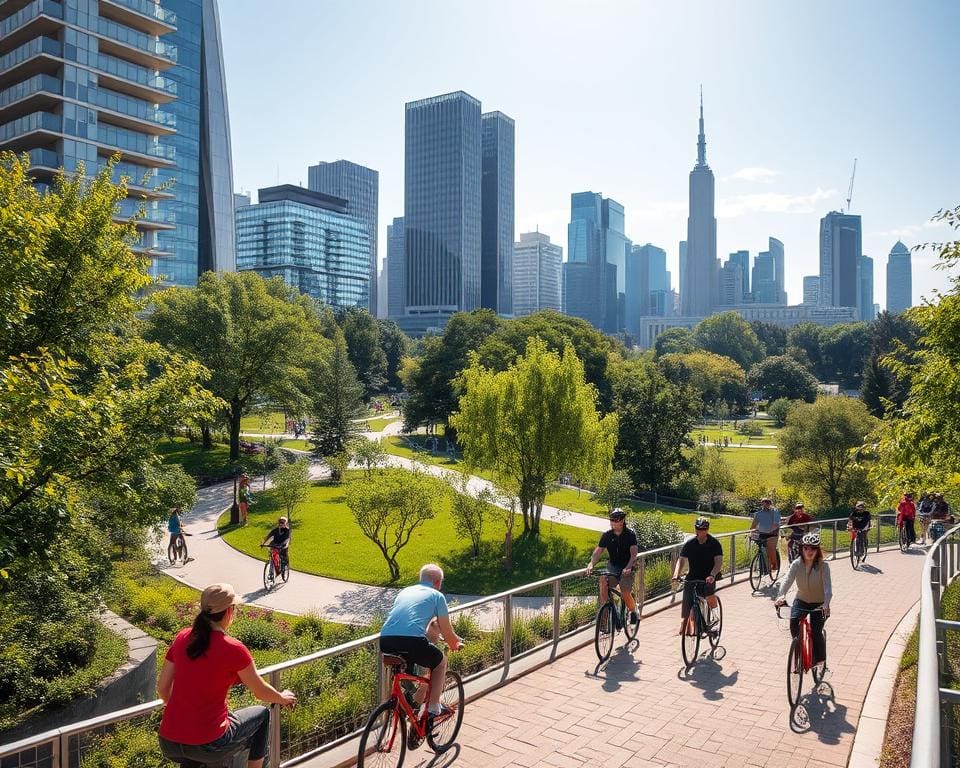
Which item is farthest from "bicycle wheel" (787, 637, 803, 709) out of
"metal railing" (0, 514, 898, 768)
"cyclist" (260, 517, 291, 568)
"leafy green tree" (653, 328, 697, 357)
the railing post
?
"leafy green tree" (653, 328, 697, 357)

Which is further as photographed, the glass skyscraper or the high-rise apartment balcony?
the high-rise apartment balcony

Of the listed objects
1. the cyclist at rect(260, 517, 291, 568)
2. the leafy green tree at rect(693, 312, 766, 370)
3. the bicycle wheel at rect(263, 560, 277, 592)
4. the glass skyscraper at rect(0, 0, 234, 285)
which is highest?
the glass skyscraper at rect(0, 0, 234, 285)

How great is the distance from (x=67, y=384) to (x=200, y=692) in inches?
231

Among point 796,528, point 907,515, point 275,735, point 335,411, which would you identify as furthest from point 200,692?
point 335,411

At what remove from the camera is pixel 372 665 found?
6586 mm

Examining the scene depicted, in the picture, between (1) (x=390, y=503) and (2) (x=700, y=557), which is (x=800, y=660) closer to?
(2) (x=700, y=557)

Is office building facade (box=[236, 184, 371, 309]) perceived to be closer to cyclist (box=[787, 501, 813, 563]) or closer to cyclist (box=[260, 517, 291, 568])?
cyclist (box=[260, 517, 291, 568])

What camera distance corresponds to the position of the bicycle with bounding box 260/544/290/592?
65.7 feet

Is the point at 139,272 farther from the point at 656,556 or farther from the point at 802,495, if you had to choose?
the point at 802,495

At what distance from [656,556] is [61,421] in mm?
9608

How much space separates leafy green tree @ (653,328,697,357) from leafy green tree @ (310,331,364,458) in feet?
329

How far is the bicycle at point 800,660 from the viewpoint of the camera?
7.37 m

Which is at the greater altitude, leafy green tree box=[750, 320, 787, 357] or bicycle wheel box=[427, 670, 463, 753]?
leafy green tree box=[750, 320, 787, 357]

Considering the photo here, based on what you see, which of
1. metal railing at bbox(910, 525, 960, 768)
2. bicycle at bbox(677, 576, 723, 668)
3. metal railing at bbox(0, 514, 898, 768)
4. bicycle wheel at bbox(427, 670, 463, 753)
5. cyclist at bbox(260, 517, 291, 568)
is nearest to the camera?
metal railing at bbox(910, 525, 960, 768)
